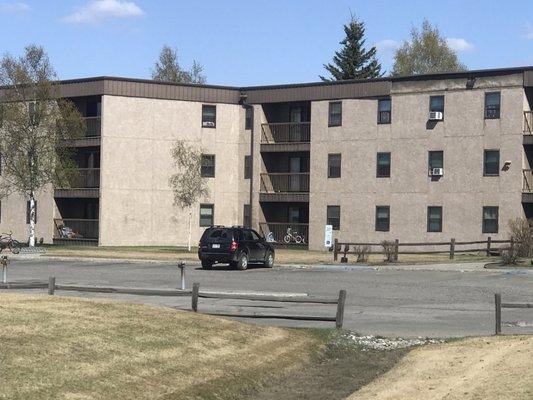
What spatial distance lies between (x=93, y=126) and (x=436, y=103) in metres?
19.7

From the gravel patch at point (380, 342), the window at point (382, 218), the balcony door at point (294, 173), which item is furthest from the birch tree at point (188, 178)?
the gravel patch at point (380, 342)

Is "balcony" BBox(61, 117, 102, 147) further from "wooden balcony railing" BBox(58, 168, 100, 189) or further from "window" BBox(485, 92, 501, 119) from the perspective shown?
"window" BBox(485, 92, 501, 119)

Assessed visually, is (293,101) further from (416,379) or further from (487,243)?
(416,379)

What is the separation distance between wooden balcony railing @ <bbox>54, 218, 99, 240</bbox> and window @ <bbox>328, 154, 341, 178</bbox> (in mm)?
13935

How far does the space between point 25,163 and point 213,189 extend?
11.4 metres

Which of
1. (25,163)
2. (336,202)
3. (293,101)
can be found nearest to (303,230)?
(336,202)

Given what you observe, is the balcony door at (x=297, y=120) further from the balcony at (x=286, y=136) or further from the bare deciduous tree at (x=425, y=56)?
the bare deciduous tree at (x=425, y=56)

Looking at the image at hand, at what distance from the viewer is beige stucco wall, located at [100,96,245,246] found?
52094 mm

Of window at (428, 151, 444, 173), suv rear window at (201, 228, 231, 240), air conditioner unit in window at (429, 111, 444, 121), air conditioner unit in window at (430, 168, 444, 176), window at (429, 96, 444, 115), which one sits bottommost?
suv rear window at (201, 228, 231, 240)

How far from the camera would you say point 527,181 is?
45781mm

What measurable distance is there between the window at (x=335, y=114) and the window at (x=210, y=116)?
7208 millimetres

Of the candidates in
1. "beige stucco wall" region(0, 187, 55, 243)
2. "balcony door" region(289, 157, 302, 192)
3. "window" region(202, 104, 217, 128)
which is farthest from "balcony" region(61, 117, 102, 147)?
"balcony door" region(289, 157, 302, 192)

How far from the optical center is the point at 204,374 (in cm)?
1393

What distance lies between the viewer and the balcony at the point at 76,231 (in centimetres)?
5384
